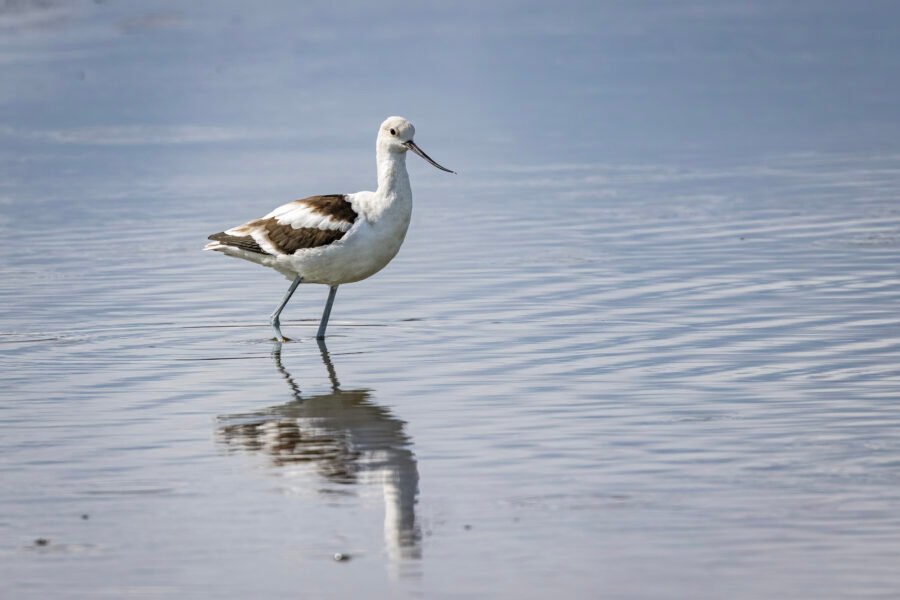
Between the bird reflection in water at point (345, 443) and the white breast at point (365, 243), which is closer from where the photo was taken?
the bird reflection in water at point (345, 443)

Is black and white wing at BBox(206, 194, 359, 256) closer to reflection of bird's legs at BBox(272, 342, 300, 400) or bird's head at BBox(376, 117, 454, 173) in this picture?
bird's head at BBox(376, 117, 454, 173)

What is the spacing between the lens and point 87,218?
21422 mm

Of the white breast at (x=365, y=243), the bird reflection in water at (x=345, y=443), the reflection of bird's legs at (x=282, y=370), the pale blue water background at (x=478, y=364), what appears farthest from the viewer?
the white breast at (x=365, y=243)

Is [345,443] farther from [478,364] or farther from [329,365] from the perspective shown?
[329,365]

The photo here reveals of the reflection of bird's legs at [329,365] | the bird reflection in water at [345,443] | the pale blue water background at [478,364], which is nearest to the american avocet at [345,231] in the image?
the reflection of bird's legs at [329,365]

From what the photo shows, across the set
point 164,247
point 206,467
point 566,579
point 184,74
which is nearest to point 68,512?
point 206,467

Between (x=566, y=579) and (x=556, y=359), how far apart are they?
4.94 m

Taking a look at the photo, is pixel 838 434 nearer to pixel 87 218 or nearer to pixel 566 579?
pixel 566 579

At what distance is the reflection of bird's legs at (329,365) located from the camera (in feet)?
37.1

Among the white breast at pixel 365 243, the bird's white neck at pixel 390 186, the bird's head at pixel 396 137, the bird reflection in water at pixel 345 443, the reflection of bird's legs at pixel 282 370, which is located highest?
the bird's head at pixel 396 137

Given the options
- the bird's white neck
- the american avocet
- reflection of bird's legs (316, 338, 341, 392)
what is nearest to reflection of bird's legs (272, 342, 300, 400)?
reflection of bird's legs (316, 338, 341, 392)

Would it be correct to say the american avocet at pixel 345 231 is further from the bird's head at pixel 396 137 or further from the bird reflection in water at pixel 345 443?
the bird reflection in water at pixel 345 443

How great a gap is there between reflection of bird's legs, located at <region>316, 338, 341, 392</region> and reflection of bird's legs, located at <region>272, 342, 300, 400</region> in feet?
0.79

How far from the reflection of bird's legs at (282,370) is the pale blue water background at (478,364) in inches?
2.8
